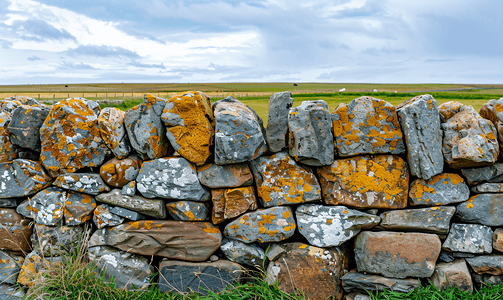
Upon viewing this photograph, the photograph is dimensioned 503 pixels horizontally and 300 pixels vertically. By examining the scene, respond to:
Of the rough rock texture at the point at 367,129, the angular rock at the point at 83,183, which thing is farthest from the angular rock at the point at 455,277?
the angular rock at the point at 83,183

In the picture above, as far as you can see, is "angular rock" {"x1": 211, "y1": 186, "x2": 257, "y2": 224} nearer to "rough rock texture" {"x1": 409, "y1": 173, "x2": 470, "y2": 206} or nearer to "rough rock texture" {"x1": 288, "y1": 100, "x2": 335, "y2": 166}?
"rough rock texture" {"x1": 288, "y1": 100, "x2": 335, "y2": 166}

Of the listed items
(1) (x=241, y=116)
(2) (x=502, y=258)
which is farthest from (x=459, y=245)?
(1) (x=241, y=116)

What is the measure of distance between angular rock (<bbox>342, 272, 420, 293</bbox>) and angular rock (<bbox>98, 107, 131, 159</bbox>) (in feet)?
10.2

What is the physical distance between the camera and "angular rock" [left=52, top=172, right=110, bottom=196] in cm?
340

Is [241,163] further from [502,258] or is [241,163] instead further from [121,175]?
[502,258]

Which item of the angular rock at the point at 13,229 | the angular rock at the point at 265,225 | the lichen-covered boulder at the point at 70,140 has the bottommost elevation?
the angular rock at the point at 13,229

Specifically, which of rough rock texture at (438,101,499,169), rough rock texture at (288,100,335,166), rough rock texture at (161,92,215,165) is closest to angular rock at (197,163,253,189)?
rough rock texture at (161,92,215,165)

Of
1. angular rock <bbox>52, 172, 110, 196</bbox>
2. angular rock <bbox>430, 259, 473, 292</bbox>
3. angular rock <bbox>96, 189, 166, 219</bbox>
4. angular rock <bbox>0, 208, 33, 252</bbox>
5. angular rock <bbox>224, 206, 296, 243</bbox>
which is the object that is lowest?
angular rock <bbox>430, 259, 473, 292</bbox>

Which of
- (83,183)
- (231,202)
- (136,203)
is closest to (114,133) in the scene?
(83,183)

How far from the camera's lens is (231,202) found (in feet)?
10.9

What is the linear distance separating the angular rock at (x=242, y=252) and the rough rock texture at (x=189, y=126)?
1.11 metres

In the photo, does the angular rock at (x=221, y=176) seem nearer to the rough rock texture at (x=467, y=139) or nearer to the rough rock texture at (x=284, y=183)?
the rough rock texture at (x=284, y=183)

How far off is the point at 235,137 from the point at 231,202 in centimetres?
80

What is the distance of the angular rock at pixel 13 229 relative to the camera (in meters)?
3.55
